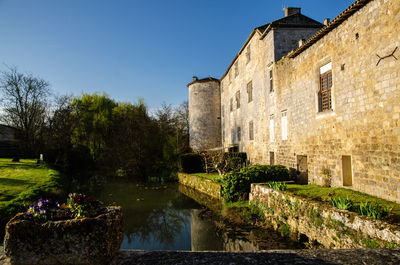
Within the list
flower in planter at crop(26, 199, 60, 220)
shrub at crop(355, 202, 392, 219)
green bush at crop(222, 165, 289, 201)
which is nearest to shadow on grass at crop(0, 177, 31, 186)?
green bush at crop(222, 165, 289, 201)

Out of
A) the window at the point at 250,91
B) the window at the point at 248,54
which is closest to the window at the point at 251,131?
the window at the point at 250,91

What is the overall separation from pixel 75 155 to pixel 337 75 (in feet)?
98.1

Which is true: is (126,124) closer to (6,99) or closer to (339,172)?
(6,99)

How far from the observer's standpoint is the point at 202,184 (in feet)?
51.9

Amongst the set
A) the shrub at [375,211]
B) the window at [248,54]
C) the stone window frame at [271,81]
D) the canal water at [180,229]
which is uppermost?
the window at [248,54]

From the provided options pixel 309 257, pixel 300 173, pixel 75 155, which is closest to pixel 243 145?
pixel 300 173

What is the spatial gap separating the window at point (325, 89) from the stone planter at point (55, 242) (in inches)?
362

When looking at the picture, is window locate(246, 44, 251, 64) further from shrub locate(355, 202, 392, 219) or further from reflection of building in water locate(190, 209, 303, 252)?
shrub locate(355, 202, 392, 219)

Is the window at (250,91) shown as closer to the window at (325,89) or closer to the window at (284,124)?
the window at (284,124)

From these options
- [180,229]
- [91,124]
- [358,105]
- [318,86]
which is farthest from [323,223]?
[91,124]

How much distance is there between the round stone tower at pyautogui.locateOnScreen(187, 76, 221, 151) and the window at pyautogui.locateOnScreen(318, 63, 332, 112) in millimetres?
17403

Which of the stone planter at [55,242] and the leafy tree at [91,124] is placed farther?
the leafy tree at [91,124]

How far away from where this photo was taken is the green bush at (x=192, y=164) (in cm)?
2056

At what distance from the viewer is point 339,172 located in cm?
848
